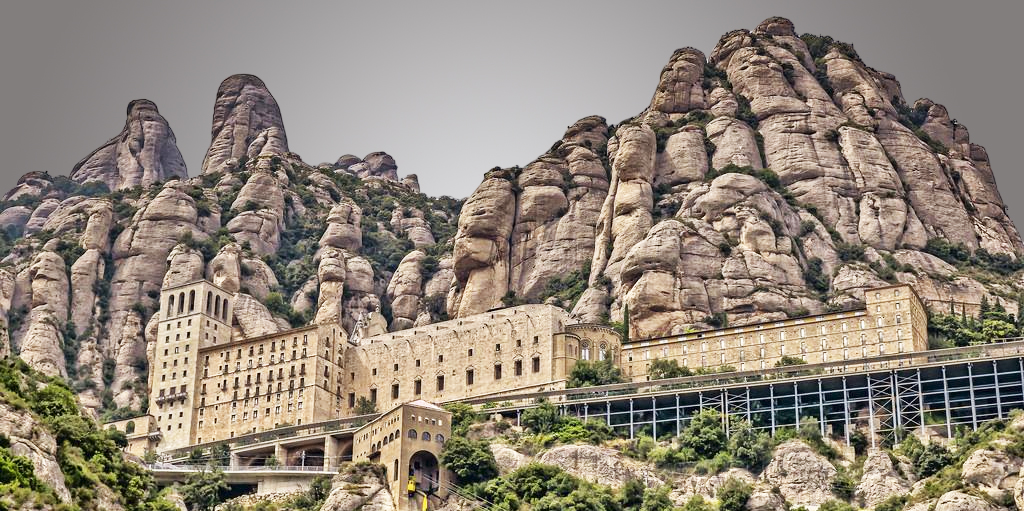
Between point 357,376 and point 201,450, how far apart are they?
17.0 meters

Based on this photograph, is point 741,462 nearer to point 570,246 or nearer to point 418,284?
point 570,246

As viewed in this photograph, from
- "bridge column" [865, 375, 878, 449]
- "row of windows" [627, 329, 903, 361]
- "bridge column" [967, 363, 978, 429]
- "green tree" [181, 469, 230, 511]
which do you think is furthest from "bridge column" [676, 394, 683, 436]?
"green tree" [181, 469, 230, 511]

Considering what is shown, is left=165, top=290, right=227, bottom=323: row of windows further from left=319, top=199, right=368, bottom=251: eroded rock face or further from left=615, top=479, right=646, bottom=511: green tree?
left=615, top=479, right=646, bottom=511: green tree

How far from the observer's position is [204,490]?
11525 cm

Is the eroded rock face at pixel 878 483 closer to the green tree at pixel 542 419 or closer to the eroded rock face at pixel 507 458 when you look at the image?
the eroded rock face at pixel 507 458

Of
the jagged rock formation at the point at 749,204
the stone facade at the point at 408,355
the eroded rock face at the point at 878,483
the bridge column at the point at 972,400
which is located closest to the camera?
the eroded rock face at the point at 878,483

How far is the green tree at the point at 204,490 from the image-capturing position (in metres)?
114

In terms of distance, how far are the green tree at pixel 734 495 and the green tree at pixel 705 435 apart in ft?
21.9

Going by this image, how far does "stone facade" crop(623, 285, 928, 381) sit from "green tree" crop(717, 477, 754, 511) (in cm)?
2194

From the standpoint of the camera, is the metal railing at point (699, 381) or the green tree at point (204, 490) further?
the green tree at point (204, 490)

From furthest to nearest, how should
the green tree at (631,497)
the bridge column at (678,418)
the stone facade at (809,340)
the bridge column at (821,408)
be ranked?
1. the stone facade at (809,340)
2. the bridge column at (678,418)
3. the bridge column at (821,408)
4. the green tree at (631,497)

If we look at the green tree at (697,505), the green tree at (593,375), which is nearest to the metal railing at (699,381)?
the green tree at (593,375)

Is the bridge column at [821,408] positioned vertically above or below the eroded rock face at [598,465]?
above

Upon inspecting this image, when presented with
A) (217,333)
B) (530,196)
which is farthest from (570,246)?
(217,333)
